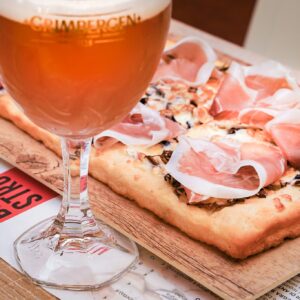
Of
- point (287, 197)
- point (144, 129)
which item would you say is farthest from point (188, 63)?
point (287, 197)

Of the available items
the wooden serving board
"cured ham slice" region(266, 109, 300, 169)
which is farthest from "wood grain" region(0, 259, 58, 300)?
"cured ham slice" region(266, 109, 300, 169)

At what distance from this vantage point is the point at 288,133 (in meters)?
0.93

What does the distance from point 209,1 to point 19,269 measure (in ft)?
7.39

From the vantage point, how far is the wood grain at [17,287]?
719 mm

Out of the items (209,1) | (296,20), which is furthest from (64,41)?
(209,1)

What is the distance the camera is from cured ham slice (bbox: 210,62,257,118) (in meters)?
1.01

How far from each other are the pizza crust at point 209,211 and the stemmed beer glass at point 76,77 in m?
0.07

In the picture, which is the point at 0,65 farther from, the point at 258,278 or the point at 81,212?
the point at 258,278

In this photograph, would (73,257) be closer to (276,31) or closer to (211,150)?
(211,150)

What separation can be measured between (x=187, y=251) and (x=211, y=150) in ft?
0.50

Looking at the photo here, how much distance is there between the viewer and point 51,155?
94cm

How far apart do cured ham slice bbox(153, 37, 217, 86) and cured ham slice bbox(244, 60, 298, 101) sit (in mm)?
65

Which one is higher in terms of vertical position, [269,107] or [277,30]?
[269,107]

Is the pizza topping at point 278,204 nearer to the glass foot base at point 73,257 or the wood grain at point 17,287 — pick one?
the glass foot base at point 73,257
